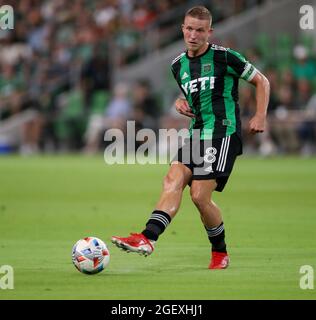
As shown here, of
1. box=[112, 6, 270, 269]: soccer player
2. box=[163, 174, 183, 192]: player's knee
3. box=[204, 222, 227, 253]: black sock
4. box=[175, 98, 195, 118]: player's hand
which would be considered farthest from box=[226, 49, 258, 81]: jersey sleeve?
box=[204, 222, 227, 253]: black sock

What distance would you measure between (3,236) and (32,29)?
2112cm

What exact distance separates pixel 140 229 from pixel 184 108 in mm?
3354

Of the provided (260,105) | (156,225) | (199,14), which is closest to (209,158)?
(260,105)

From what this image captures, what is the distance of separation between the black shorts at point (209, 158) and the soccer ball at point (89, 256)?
115cm

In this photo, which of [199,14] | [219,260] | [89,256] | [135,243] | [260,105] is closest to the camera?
[135,243]

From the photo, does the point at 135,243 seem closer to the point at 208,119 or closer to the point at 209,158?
the point at 209,158

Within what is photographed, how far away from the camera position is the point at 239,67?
30.8ft

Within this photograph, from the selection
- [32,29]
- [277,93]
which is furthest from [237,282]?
[32,29]

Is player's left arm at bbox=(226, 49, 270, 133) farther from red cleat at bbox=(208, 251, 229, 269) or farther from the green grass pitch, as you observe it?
the green grass pitch

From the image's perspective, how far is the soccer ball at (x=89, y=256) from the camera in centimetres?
888

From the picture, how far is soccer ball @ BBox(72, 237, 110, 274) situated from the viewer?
8883mm

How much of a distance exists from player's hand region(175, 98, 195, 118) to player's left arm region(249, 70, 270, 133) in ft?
2.06

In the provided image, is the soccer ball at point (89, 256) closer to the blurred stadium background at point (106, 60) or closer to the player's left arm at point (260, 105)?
the player's left arm at point (260, 105)

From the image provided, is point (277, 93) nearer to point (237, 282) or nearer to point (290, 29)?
point (290, 29)
